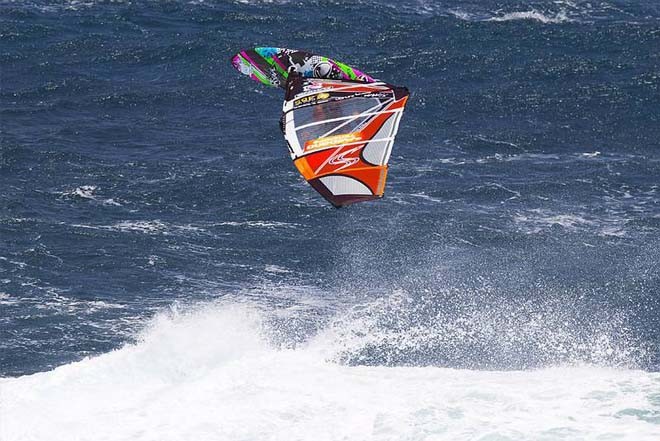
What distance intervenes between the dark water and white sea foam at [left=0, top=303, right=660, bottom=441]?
2.78 m

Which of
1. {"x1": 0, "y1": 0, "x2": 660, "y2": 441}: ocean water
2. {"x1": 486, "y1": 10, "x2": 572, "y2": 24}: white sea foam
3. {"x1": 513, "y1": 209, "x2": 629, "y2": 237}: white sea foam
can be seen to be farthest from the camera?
{"x1": 486, "y1": 10, "x2": 572, "y2": 24}: white sea foam

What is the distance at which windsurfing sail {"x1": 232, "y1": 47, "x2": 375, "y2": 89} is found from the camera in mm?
93500

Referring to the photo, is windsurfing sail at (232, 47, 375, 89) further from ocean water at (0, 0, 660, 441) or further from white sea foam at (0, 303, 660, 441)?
white sea foam at (0, 303, 660, 441)

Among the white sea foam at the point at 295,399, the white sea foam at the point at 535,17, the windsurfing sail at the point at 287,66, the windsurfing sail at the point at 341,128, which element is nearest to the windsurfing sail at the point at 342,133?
the windsurfing sail at the point at 341,128

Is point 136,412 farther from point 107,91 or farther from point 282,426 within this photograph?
point 107,91

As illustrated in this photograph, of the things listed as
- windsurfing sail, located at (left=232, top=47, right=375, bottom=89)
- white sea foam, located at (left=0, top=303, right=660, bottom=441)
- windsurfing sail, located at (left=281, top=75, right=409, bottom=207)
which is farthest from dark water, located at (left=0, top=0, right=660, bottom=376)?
windsurfing sail, located at (left=281, top=75, right=409, bottom=207)

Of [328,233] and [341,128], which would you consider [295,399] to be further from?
[328,233]

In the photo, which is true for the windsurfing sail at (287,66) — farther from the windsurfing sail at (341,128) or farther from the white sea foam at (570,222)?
the white sea foam at (570,222)

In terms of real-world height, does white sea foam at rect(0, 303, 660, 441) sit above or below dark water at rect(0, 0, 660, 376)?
below

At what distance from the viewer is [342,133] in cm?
8688

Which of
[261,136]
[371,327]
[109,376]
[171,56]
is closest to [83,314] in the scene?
[109,376]

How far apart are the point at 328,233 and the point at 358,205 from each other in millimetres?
5348

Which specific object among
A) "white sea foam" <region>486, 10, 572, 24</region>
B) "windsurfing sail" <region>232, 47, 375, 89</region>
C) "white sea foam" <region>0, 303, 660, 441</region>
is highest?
"windsurfing sail" <region>232, 47, 375, 89</region>

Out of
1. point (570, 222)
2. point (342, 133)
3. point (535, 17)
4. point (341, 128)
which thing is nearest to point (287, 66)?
point (341, 128)
